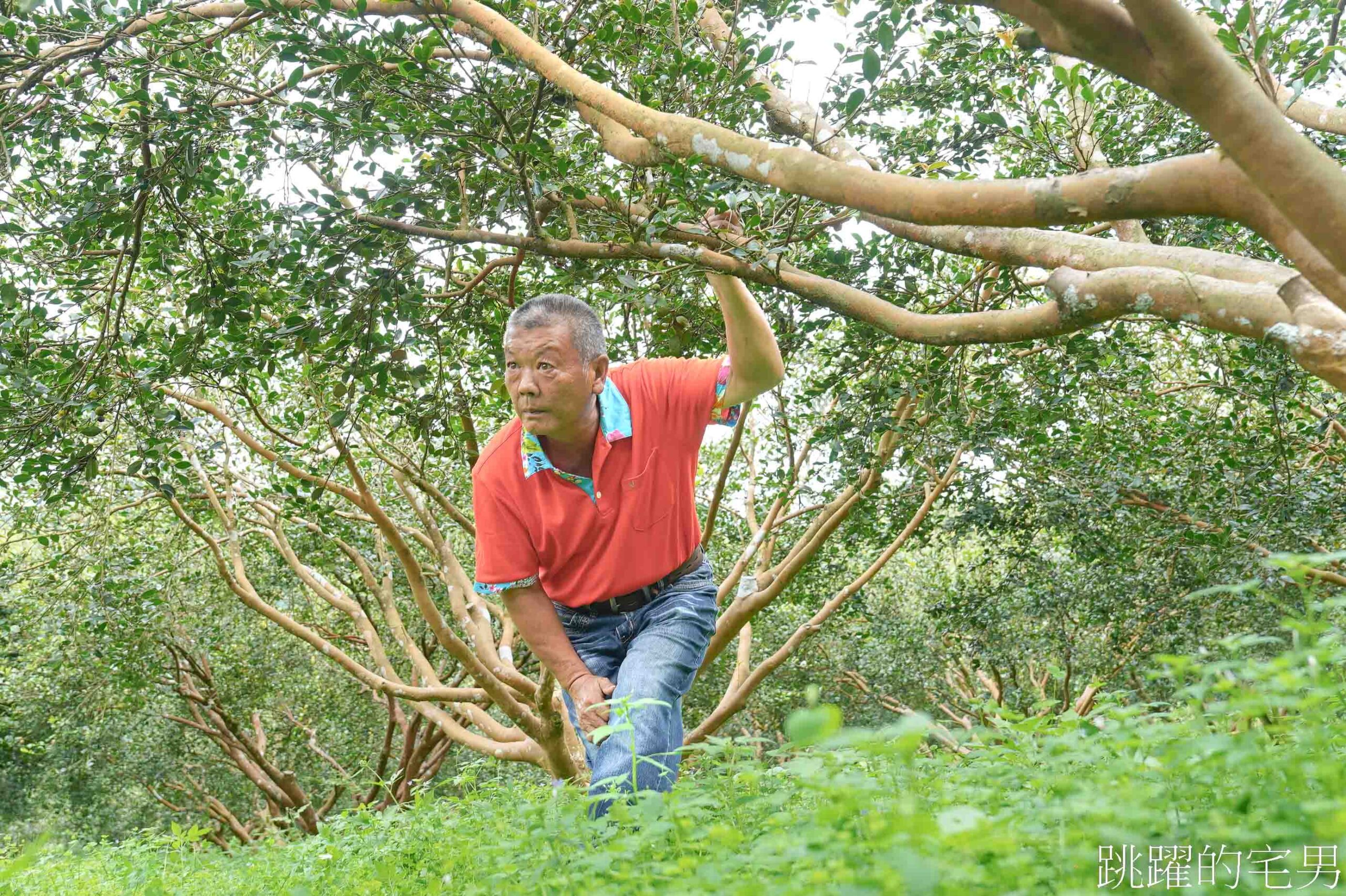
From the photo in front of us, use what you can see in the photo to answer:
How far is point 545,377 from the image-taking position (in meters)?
3.37

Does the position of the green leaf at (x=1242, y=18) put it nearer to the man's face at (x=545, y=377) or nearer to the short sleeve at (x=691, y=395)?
the short sleeve at (x=691, y=395)

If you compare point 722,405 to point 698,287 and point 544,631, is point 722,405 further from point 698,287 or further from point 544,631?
point 698,287

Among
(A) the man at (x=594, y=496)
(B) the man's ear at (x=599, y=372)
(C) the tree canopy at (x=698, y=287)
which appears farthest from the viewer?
(B) the man's ear at (x=599, y=372)

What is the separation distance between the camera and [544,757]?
6.27 metres

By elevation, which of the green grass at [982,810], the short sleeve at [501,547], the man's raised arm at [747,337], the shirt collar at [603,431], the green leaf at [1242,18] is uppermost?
the green leaf at [1242,18]

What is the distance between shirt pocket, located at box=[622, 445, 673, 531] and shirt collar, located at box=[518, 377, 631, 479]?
0.45ft

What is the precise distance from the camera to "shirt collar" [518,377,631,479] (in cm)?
353

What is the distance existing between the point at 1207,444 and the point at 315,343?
20.1 ft

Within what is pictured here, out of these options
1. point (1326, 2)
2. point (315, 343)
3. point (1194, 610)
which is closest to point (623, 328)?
point (315, 343)

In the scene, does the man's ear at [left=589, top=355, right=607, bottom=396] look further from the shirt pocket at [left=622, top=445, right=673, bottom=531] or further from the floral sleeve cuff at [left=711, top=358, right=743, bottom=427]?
the floral sleeve cuff at [left=711, top=358, right=743, bottom=427]

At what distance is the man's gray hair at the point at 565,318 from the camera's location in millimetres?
3387

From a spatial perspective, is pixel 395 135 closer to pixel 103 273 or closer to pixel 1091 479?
pixel 103 273

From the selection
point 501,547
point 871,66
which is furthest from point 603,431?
point 871,66

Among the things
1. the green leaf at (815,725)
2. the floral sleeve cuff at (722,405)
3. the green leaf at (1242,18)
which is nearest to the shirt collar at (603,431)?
the floral sleeve cuff at (722,405)
